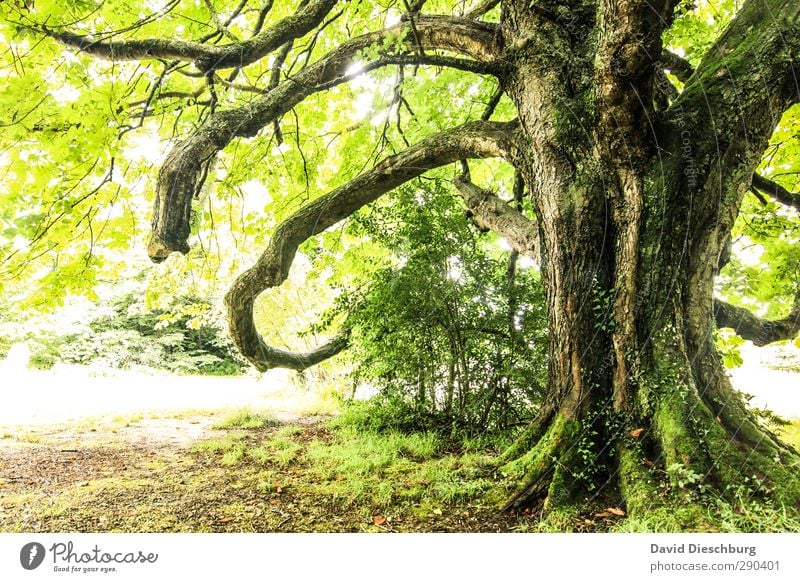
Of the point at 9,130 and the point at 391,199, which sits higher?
the point at 391,199

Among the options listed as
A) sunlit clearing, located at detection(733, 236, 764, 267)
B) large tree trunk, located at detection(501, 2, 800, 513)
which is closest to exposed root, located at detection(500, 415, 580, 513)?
large tree trunk, located at detection(501, 2, 800, 513)

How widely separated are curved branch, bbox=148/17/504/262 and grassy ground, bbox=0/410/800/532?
1333 mm

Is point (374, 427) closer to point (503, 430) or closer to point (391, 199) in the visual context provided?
point (503, 430)

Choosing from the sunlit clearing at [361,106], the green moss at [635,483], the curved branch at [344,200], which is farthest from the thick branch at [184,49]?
the green moss at [635,483]

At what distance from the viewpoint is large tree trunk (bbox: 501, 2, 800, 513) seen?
171 cm

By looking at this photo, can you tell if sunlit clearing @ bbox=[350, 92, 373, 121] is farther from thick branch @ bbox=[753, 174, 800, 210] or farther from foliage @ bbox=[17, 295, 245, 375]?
thick branch @ bbox=[753, 174, 800, 210]

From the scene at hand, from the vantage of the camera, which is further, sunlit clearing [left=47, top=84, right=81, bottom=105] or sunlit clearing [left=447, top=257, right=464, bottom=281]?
sunlit clearing [left=447, top=257, right=464, bottom=281]

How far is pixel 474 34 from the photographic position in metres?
2.48

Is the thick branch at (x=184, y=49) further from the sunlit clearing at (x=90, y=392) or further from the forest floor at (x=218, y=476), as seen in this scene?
the forest floor at (x=218, y=476)

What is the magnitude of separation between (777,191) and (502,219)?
1.74 m

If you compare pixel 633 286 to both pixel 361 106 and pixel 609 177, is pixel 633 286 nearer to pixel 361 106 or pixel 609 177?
pixel 609 177
